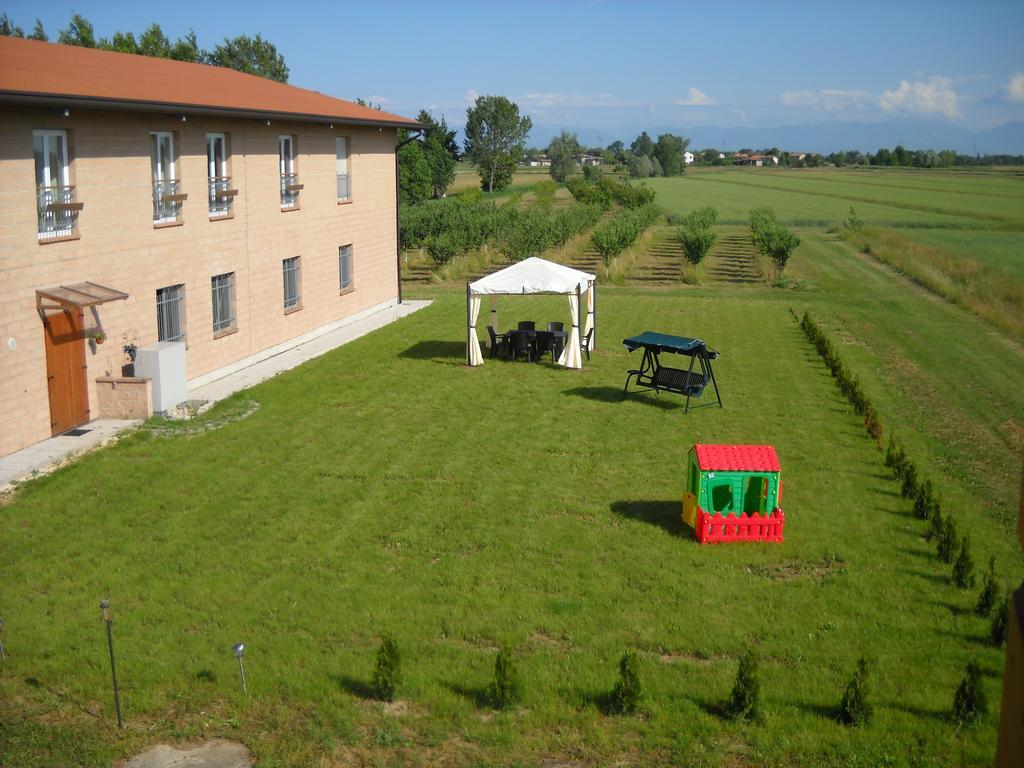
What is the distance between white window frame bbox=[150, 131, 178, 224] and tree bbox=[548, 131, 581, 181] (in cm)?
11263

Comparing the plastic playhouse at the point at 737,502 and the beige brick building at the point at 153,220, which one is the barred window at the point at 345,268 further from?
the plastic playhouse at the point at 737,502

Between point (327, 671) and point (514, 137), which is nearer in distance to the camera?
point (327, 671)

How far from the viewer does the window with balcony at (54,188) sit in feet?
47.5

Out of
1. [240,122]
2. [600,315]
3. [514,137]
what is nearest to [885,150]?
[514,137]

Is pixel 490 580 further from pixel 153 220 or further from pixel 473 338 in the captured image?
pixel 473 338

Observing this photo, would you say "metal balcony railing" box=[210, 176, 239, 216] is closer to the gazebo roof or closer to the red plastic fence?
the gazebo roof

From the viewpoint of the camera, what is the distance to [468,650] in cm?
855

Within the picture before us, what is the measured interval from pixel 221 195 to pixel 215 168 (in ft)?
1.92

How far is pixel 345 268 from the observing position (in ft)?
85.9

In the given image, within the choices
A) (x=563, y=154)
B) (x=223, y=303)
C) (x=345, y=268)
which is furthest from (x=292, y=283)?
(x=563, y=154)

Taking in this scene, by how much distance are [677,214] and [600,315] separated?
41937mm

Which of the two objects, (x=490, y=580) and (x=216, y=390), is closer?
(x=490, y=580)

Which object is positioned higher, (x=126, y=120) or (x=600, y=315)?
(x=126, y=120)

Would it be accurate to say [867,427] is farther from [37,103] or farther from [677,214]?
[677,214]
